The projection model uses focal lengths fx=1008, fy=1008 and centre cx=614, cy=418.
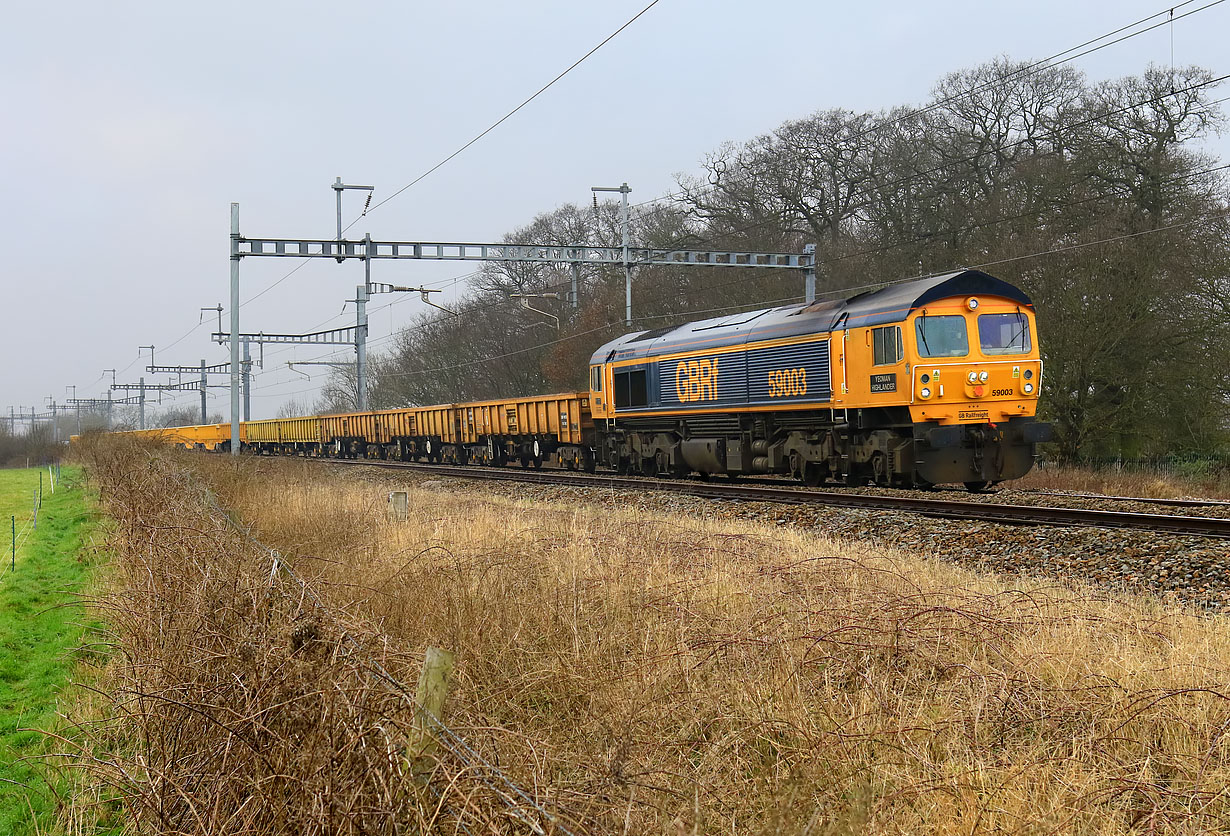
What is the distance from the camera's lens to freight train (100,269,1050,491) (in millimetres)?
15695

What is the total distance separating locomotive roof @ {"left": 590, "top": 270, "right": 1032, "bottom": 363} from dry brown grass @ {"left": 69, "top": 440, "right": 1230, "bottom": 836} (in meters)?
7.81

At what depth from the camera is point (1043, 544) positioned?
34.7 ft

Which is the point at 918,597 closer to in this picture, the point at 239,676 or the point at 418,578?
the point at 418,578

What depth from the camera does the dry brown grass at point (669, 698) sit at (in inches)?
137

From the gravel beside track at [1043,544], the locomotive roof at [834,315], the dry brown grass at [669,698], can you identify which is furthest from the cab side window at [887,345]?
the dry brown grass at [669,698]

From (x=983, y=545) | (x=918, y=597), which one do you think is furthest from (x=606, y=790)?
(x=983, y=545)

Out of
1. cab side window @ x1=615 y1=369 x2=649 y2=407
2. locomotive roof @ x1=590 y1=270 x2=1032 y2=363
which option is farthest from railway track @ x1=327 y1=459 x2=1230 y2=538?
locomotive roof @ x1=590 y1=270 x2=1032 y2=363

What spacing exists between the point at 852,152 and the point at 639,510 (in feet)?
85.9

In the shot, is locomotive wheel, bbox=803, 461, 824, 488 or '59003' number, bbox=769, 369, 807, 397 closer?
'59003' number, bbox=769, 369, 807, 397

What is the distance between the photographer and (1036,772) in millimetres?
3977

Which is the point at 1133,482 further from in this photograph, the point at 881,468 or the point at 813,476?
the point at 881,468

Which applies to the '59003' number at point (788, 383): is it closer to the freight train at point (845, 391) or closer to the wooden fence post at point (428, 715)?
the freight train at point (845, 391)

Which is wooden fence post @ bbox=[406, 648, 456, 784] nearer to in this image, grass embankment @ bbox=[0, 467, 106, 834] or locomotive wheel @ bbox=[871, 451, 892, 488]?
grass embankment @ bbox=[0, 467, 106, 834]

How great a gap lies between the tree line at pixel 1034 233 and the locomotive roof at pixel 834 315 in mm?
9870
